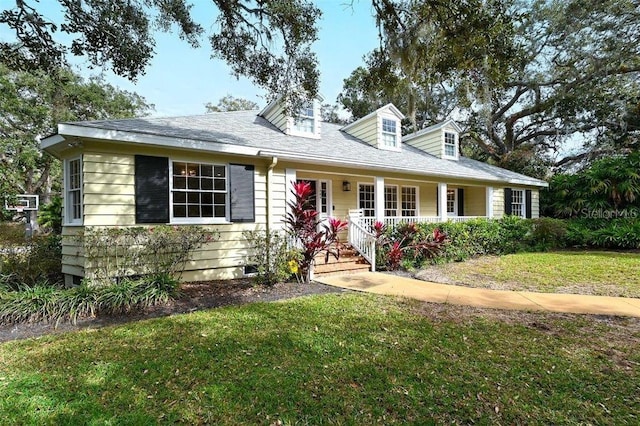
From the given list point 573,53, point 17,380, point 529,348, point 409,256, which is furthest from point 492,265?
point 573,53

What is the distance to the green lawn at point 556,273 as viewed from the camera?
646cm

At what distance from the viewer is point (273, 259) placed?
6914 mm

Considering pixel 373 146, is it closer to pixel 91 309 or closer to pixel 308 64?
pixel 308 64

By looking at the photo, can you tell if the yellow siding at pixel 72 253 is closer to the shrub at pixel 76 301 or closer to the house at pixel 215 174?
the house at pixel 215 174

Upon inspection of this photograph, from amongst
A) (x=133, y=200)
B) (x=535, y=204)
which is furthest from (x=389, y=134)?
(x=133, y=200)

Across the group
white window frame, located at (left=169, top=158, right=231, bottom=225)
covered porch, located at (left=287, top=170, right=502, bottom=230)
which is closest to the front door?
covered porch, located at (left=287, top=170, right=502, bottom=230)

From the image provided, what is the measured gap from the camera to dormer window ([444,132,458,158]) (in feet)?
46.9

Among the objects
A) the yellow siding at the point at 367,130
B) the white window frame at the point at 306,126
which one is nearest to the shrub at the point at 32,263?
the white window frame at the point at 306,126

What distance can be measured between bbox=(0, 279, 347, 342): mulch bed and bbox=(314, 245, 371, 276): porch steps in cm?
84

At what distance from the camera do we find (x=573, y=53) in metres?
16.1

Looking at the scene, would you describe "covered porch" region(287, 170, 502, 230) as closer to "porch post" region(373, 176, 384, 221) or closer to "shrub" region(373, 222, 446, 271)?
"porch post" region(373, 176, 384, 221)

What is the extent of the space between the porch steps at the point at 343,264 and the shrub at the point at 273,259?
103cm

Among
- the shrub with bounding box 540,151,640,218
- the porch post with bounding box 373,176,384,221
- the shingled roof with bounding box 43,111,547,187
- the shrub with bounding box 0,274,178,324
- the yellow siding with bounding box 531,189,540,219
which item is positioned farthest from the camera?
the yellow siding with bounding box 531,189,540,219

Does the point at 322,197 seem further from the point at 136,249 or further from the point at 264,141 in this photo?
the point at 136,249
